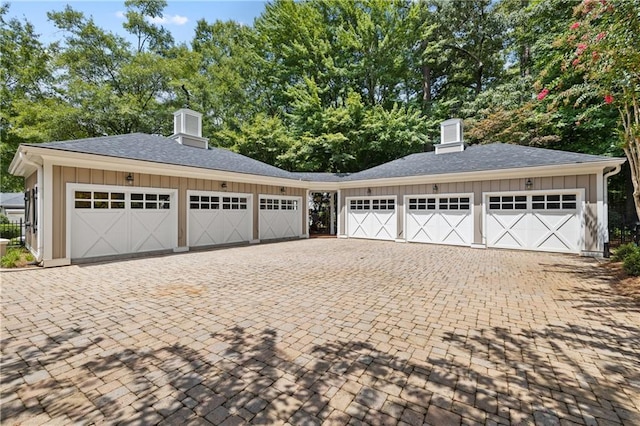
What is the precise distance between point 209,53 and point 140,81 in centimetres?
592

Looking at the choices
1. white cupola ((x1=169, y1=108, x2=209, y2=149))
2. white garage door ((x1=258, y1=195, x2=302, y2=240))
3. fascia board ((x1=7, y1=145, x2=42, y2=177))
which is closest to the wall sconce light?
white garage door ((x1=258, y1=195, x2=302, y2=240))

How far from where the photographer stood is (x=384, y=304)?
14.1ft

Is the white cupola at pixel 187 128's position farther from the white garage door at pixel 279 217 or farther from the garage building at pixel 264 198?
the white garage door at pixel 279 217

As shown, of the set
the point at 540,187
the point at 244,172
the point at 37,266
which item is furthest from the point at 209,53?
the point at 540,187

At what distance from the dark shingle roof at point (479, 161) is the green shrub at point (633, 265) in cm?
330

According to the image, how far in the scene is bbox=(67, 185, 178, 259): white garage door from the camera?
7.33 metres

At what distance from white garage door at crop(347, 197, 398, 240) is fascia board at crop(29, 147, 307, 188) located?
422cm

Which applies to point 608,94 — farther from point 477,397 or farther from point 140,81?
point 140,81

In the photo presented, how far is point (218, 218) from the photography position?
10375 mm

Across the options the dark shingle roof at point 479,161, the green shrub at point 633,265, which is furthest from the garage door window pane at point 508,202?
the green shrub at point 633,265

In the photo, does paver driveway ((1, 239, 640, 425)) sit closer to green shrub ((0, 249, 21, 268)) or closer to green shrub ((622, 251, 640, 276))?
green shrub ((622, 251, 640, 276))

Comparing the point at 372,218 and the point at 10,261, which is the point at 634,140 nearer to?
the point at 372,218

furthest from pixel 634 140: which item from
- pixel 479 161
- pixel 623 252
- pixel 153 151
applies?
pixel 153 151

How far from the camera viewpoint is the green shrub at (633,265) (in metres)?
5.73
